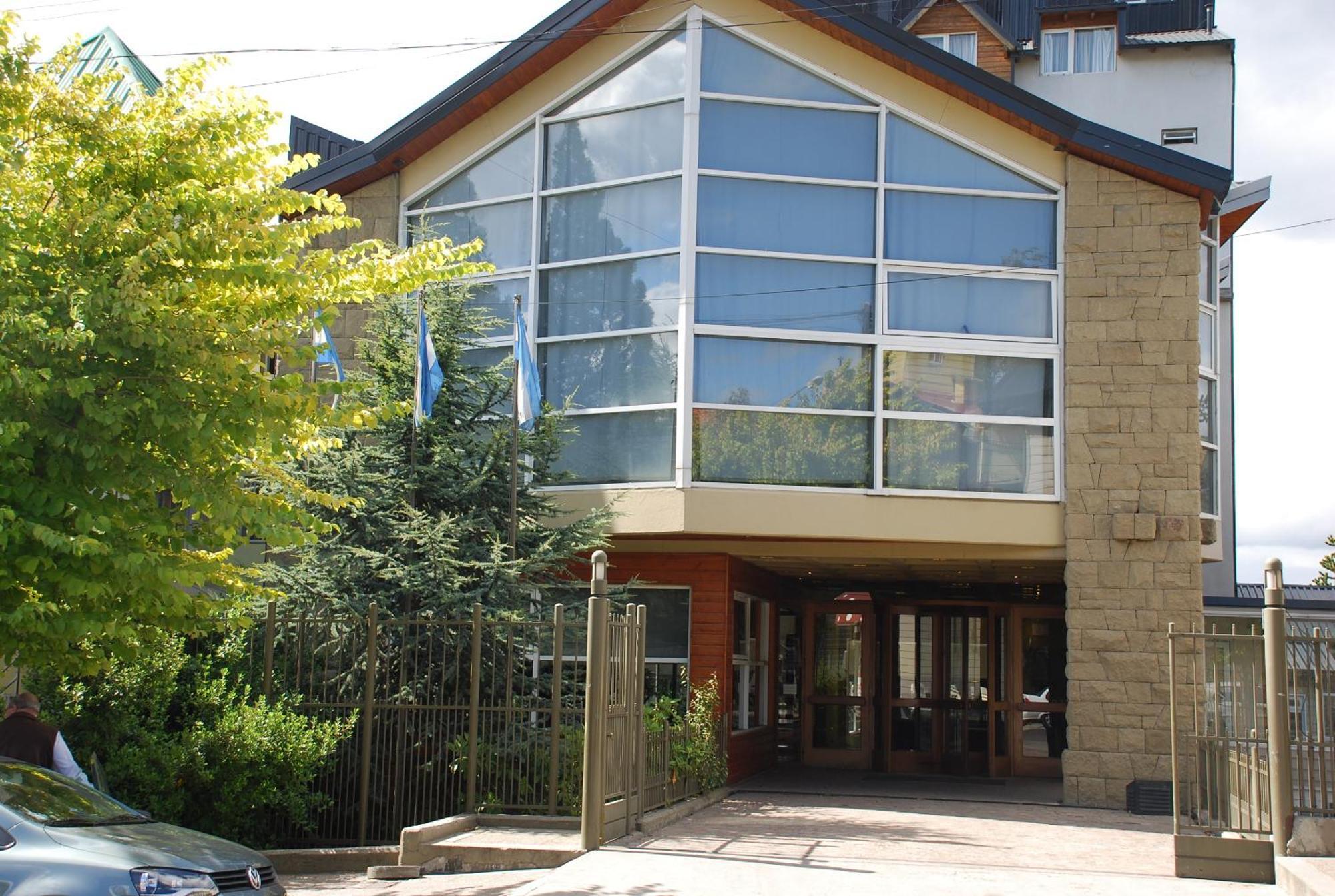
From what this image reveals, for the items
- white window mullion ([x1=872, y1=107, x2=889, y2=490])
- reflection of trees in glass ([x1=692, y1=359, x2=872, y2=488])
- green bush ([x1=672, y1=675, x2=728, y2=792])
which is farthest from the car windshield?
white window mullion ([x1=872, y1=107, x2=889, y2=490])

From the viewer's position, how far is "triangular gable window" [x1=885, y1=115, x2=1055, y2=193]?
52.9ft

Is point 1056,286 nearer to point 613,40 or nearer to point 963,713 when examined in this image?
point 613,40

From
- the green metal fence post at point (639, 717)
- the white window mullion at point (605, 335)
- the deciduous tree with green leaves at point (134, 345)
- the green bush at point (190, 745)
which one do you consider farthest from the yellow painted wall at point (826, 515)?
the deciduous tree with green leaves at point (134, 345)

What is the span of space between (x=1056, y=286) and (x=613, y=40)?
609cm

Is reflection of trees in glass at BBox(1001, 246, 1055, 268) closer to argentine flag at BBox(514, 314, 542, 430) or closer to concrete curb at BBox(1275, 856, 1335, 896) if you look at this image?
argentine flag at BBox(514, 314, 542, 430)

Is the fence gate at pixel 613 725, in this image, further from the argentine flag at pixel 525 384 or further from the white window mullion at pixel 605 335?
the white window mullion at pixel 605 335

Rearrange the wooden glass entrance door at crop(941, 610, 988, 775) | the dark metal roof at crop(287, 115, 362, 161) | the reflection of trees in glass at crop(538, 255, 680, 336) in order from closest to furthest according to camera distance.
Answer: the reflection of trees in glass at crop(538, 255, 680, 336) < the wooden glass entrance door at crop(941, 610, 988, 775) < the dark metal roof at crop(287, 115, 362, 161)

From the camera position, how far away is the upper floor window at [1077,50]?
3444cm

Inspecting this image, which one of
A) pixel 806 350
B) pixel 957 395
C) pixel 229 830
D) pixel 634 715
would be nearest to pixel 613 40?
pixel 806 350

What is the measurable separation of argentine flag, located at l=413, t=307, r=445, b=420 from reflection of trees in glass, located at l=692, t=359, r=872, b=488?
320cm

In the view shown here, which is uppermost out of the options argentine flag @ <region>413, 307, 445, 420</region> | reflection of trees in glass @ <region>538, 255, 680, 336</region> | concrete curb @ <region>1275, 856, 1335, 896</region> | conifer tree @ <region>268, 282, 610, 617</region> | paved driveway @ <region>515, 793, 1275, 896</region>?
reflection of trees in glass @ <region>538, 255, 680, 336</region>

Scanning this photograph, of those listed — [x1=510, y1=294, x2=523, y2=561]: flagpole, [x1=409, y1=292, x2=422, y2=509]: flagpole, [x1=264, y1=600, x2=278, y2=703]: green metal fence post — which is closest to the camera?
[x1=264, y1=600, x2=278, y2=703]: green metal fence post

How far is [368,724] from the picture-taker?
12.4m

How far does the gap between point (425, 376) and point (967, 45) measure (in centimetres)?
2421
